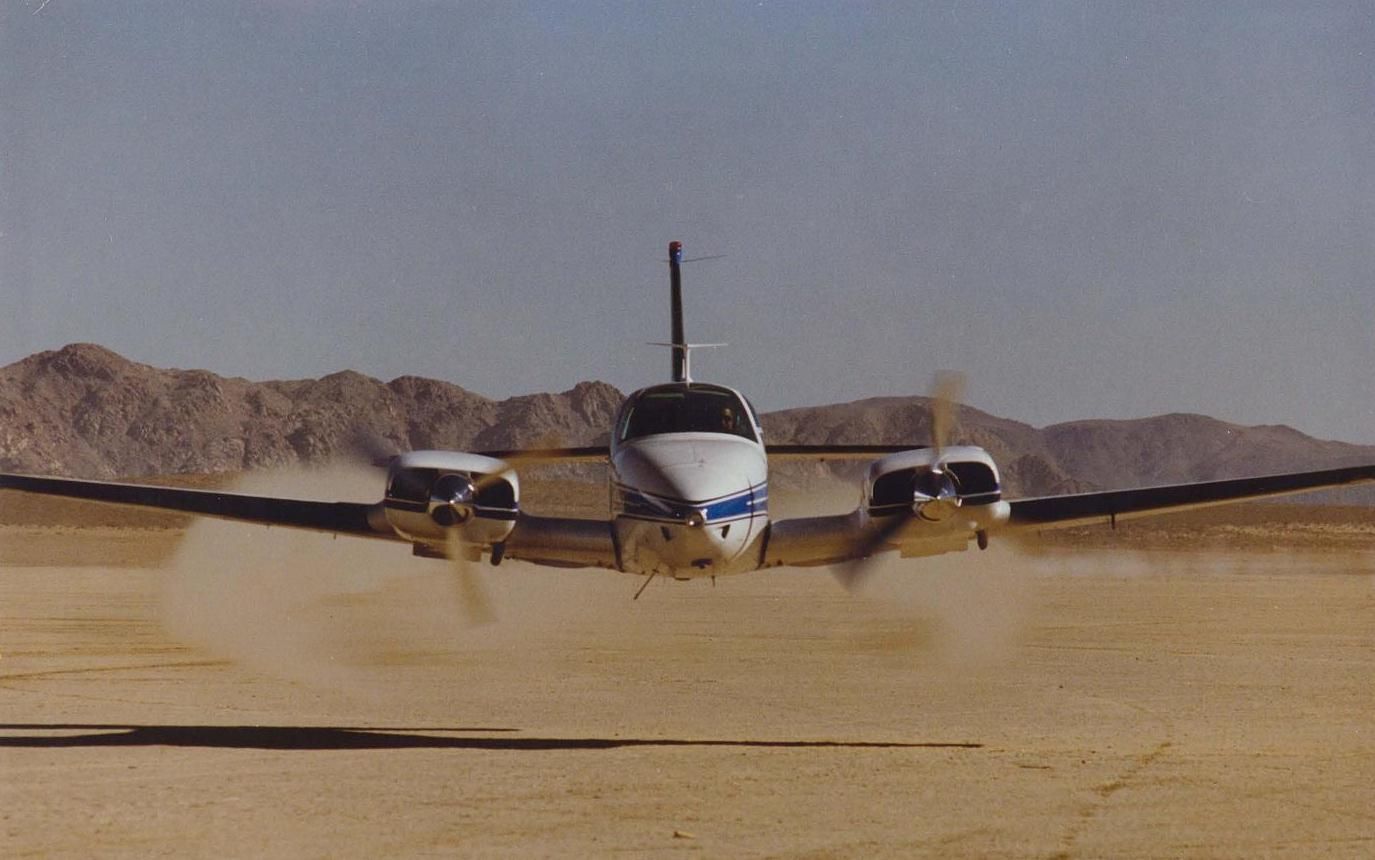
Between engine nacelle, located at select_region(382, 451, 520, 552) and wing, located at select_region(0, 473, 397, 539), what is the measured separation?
1.42 metres

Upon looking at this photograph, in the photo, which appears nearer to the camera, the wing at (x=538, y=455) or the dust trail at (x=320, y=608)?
the wing at (x=538, y=455)

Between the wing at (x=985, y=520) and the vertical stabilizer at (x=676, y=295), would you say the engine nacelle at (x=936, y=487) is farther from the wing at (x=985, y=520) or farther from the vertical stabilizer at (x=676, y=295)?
the vertical stabilizer at (x=676, y=295)

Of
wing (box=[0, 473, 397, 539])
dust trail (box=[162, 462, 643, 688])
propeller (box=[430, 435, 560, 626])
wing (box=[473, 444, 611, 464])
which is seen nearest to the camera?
propeller (box=[430, 435, 560, 626])

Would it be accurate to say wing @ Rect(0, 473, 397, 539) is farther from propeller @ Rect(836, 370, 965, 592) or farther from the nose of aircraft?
propeller @ Rect(836, 370, 965, 592)

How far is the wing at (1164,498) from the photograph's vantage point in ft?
68.4

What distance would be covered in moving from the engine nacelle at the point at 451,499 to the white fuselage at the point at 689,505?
1.40 m

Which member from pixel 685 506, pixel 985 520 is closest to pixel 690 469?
pixel 685 506

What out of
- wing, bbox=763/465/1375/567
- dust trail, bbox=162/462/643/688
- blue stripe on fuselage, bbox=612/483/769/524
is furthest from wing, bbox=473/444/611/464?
dust trail, bbox=162/462/643/688

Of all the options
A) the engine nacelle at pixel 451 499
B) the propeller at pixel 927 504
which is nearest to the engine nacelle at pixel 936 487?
the propeller at pixel 927 504

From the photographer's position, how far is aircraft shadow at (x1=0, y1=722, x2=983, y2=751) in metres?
17.4

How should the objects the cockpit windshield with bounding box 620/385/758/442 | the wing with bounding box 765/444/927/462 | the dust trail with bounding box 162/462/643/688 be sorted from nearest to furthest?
1. the cockpit windshield with bounding box 620/385/758/442
2. the wing with bounding box 765/444/927/462
3. the dust trail with bounding box 162/462/643/688

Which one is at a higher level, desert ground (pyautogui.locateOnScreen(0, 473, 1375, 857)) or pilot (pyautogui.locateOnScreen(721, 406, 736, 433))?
pilot (pyautogui.locateOnScreen(721, 406, 736, 433))

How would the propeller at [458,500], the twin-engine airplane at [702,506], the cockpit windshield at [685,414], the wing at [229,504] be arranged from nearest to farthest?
the twin-engine airplane at [702,506] < the propeller at [458,500] < the cockpit windshield at [685,414] < the wing at [229,504]

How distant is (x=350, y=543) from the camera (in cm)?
4381
